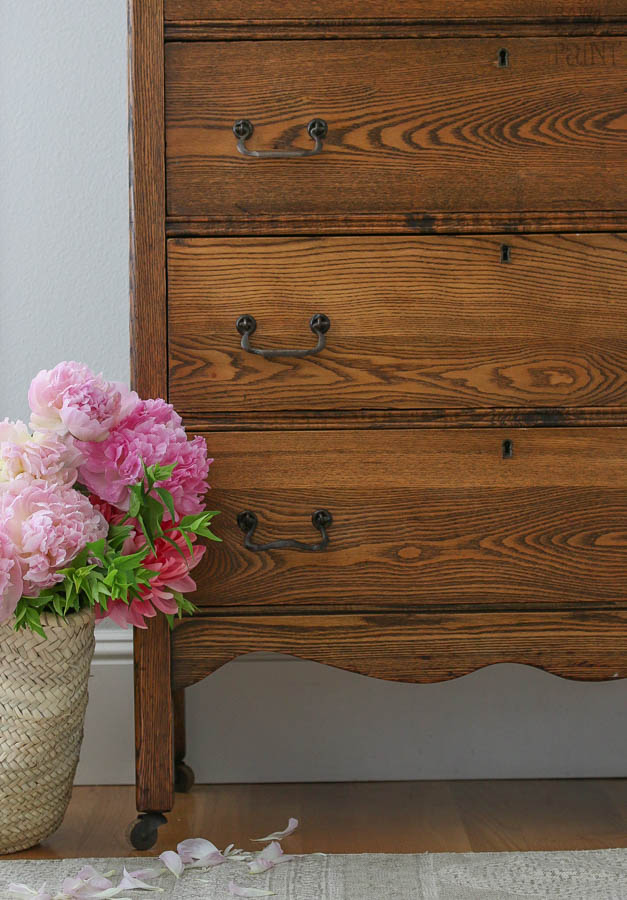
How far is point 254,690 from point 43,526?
1.98 feet

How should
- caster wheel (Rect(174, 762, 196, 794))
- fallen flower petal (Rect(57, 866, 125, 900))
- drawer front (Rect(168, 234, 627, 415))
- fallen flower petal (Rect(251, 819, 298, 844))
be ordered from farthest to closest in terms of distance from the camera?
caster wheel (Rect(174, 762, 196, 794)), fallen flower petal (Rect(251, 819, 298, 844)), drawer front (Rect(168, 234, 627, 415)), fallen flower petal (Rect(57, 866, 125, 900))

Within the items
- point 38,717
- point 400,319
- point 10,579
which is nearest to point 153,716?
point 38,717

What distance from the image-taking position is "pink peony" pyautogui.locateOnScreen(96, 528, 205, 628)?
3.59 feet

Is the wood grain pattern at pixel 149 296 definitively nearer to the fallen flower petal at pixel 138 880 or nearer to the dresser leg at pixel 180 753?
the fallen flower petal at pixel 138 880

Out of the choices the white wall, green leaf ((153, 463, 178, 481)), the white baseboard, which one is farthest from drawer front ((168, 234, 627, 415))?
the white baseboard

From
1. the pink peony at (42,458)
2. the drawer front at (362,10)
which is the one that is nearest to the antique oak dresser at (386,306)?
the drawer front at (362,10)

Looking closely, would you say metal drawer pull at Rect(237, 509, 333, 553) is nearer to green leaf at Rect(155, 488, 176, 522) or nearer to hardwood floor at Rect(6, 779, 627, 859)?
green leaf at Rect(155, 488, 176, 522)

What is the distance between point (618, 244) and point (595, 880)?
2.44 feet

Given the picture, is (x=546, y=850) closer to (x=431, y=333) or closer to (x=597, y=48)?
(x=431, y=333)

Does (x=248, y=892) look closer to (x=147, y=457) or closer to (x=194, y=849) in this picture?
(x=194, y=849)

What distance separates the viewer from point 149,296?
113cm

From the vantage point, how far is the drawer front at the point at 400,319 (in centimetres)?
113

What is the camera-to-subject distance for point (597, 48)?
44.7 inches

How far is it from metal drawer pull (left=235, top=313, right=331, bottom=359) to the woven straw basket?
0.38 m
